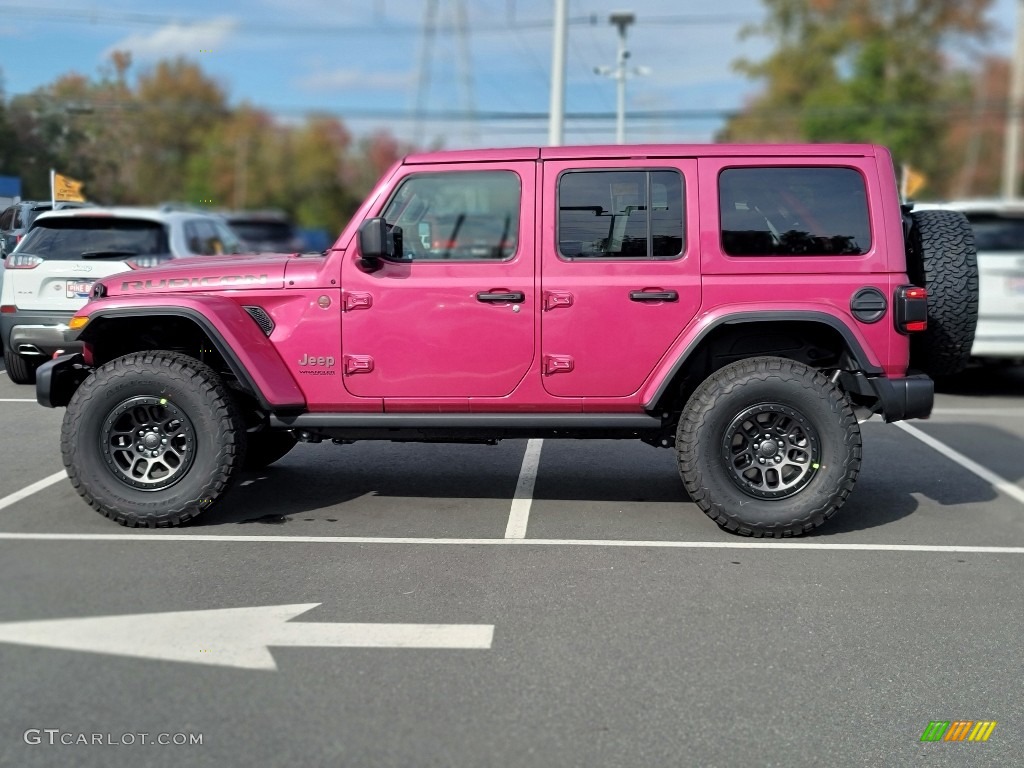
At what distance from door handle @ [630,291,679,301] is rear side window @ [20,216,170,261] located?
19.4ft

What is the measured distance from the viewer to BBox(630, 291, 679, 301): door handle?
5.83 m

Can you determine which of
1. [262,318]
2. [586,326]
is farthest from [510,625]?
[262,318]

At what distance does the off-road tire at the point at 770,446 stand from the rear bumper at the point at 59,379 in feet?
11.5

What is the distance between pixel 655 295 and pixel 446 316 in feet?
3.76

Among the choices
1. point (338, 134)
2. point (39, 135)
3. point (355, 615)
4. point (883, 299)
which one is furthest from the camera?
point (338, 134)

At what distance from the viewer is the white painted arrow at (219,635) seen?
13.7 feet

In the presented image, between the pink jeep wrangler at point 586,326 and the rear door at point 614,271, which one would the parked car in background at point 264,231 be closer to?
the pink jeep wrangler at point 586,326

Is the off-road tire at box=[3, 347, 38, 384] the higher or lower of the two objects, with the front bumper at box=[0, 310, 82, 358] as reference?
lower

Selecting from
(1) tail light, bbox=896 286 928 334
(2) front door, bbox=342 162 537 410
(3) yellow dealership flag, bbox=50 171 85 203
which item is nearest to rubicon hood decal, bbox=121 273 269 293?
(2) front door, bbox=342 162 537 410

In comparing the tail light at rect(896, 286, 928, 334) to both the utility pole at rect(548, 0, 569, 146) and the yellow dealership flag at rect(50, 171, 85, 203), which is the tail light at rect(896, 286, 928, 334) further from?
the utility pole at rect(548, 0, 569, 146)

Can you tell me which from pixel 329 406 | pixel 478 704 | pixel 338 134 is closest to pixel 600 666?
pixel 478 704

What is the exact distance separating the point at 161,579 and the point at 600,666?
2197 millimetres

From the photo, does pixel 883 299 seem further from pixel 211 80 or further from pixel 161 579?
pixel 211 80

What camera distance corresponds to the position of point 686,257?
5871mm
